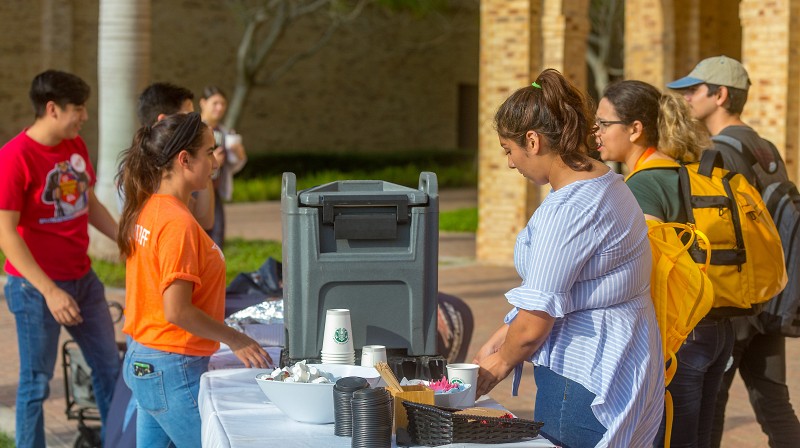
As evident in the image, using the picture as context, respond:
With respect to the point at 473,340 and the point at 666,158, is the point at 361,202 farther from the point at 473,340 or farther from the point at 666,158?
the point at 473,340

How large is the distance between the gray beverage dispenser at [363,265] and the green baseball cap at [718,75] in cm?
183

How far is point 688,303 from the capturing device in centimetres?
347

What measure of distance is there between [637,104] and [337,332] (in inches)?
56.8

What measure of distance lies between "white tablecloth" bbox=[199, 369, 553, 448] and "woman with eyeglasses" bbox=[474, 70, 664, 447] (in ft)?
0.65

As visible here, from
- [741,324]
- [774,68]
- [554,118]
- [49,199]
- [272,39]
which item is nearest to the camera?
[554,118]

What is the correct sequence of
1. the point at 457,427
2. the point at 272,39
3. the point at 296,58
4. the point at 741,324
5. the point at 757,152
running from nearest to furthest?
the point at 457,427
the point at 741,324
the point at 757,152
the point at 272,39
the point at 296,58

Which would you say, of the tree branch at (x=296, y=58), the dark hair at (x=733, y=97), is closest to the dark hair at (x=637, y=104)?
the dark hair at (x=733, y=97)

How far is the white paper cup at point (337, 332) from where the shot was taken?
11.4ft

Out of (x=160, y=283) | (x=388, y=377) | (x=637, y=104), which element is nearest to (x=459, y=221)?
(x=637, y=104)

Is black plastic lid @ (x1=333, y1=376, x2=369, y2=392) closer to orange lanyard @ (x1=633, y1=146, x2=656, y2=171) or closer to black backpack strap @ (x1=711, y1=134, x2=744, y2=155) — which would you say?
orange lanyard @ (x1=633, y1=146, x2=656, y2=171)

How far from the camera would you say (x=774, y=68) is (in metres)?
12.7

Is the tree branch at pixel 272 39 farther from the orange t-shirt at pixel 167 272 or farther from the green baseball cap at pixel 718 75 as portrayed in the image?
the orange t-shirt at pixel 167 272

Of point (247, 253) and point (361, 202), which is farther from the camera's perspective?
point (247, 253)

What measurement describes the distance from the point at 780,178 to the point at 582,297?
7.59 ft
